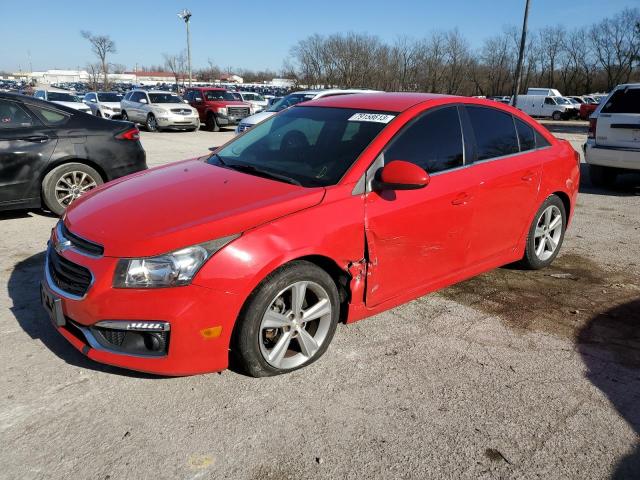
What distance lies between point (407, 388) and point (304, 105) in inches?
103

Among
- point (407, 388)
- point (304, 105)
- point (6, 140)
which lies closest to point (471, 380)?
point (407, 388)

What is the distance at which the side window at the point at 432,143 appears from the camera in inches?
138

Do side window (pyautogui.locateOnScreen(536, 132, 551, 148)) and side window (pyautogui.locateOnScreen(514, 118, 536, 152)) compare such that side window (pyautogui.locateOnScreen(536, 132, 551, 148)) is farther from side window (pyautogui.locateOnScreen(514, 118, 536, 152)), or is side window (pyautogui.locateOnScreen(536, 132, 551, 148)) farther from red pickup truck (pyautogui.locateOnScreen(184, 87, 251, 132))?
red pickup truck (pyautogui.locateOnScreen(184, 87, 251, 132))

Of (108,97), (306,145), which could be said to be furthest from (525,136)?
(108,97)

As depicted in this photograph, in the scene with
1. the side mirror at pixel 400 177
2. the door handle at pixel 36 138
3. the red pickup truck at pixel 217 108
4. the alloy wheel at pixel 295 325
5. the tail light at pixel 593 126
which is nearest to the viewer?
the alloy wheel at pixel 295 325

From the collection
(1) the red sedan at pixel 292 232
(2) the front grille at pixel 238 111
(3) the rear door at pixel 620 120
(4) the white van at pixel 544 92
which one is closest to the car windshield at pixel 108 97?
(2) the front grille at pixel 238 111

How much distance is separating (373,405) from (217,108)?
66.6 feet

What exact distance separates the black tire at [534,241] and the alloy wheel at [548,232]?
20 millimetres

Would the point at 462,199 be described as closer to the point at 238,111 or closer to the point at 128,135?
the point at 128,135

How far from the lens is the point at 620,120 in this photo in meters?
8.35

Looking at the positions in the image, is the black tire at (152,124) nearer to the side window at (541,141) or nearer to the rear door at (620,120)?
the rear door at (620,120)

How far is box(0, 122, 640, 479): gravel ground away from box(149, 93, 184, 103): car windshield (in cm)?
1872

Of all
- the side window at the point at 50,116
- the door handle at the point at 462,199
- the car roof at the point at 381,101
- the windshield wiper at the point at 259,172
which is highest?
the car roof at the point at 381,101

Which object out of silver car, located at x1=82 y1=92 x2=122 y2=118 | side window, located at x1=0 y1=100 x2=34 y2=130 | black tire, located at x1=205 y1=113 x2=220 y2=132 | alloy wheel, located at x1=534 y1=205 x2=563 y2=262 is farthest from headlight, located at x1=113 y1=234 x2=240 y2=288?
silver car, located at x1=82 y1=92 x2=122 y2=118
